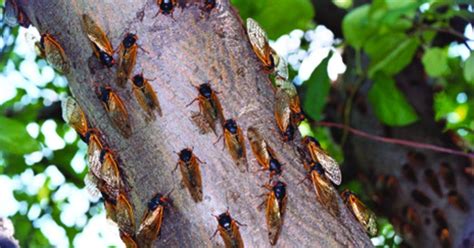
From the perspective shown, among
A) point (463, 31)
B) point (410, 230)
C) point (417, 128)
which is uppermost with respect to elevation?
point (463, 31)

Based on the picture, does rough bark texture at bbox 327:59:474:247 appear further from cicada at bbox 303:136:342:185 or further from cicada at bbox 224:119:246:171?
cicada at bbox 224:119:246:171

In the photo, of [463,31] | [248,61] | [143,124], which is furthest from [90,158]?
[463,31]

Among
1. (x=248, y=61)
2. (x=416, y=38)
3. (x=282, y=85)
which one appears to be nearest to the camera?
(x=248, y=61)

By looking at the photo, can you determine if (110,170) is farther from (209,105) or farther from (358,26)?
(358,26)

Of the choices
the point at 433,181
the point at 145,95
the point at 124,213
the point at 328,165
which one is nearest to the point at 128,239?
the point at 124,213

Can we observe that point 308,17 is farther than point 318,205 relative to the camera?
Yes

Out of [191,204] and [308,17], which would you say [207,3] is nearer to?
[191,204]

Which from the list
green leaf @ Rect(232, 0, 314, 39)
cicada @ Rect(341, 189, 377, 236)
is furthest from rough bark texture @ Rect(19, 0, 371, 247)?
green leaf @ Rect(232, 0, 314, 39)
